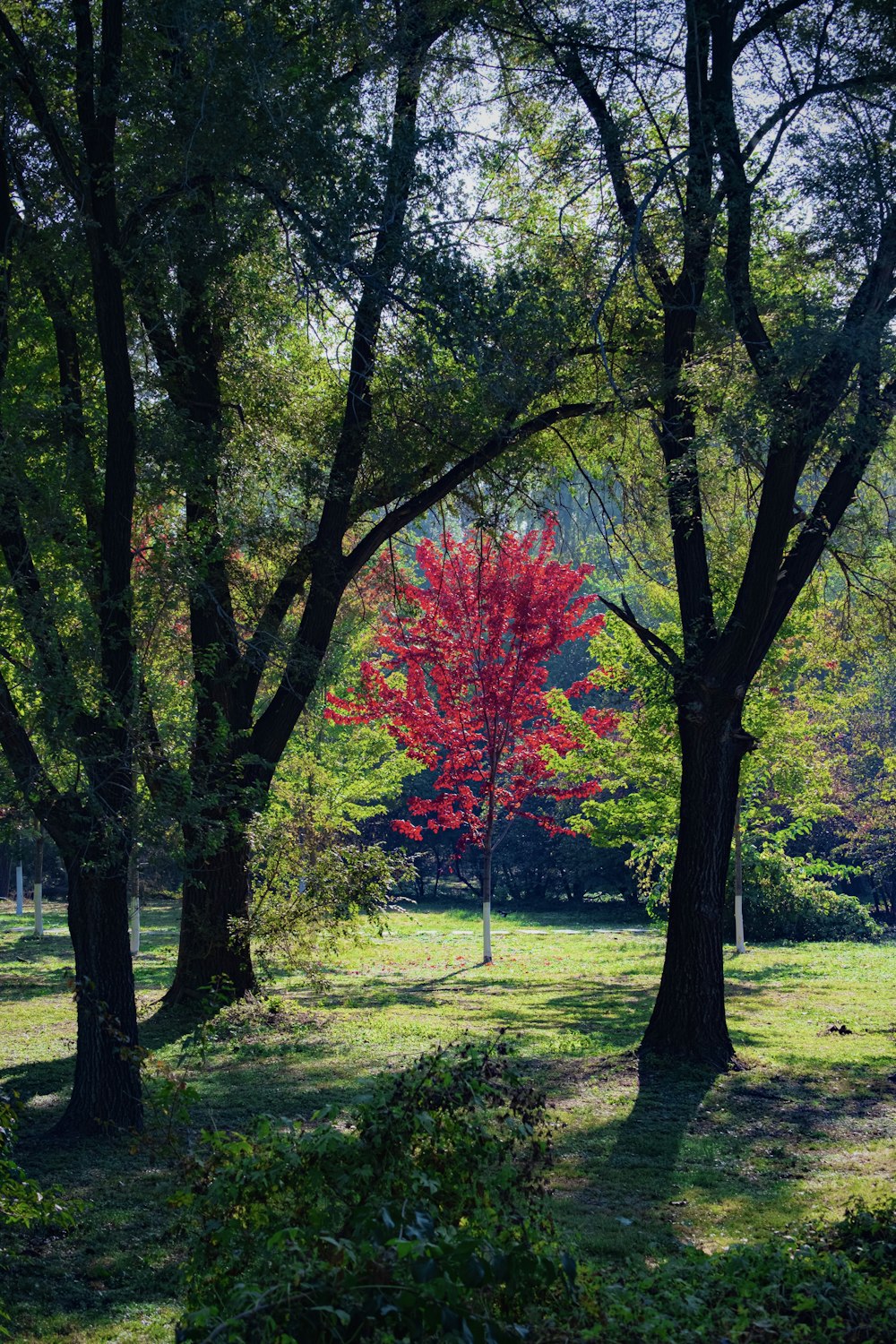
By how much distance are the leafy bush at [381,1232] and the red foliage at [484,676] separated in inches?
556

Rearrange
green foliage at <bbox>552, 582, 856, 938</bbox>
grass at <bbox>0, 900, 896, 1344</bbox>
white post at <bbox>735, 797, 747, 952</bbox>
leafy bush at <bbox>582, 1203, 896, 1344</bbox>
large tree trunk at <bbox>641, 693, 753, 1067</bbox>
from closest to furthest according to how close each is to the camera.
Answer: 1. leafy bush at <bbox>582, 1203, 896, 1344</bbox>
2. grass at <bbox>0, 900, 896, 1344</bbox>
3. large tree trunk at <bbox>641, 693, 753, 1067</bbox>
4. green foliage at <bbox>552, 582, 856, 938</bbox>
5. white post at <bbox>735, 797, 747, 952</bbox>

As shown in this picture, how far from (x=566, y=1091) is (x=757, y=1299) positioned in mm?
4907

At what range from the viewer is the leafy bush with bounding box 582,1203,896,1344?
2910 millimetres

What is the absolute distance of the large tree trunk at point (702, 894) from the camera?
9125 millimetres

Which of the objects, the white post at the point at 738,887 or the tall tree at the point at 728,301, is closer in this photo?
the tall tree at the point at 728,301

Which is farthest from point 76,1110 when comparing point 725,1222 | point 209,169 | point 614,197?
point 614,197

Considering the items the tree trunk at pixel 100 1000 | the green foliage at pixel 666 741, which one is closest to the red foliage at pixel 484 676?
the green foliage at pixel 666 741

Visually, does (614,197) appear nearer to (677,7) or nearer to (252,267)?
(677,7)

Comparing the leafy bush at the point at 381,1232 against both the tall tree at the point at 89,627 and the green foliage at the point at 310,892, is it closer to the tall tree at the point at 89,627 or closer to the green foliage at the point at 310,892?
the tall tree at the point at 89,627

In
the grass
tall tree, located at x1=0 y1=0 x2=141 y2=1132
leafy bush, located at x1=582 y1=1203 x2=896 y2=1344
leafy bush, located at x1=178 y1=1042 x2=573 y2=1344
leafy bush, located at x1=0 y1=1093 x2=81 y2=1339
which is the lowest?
A: the grass

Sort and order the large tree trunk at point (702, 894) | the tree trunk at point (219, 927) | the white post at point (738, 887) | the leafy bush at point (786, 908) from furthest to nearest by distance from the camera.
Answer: the leafy bush at point (786, 908)
the white post at point (738, 887)
the tree trunk at point (219, 927)
the large tree trunk at point (702, 894)

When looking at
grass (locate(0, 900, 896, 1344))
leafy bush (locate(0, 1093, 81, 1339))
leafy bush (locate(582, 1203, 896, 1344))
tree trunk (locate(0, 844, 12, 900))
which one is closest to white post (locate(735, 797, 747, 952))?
grass (locate(0, 900, 896, 1344))

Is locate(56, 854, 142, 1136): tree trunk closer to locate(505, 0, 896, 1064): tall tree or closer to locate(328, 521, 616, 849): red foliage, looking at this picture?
locate(505, 0, 896, 1064): tall tree

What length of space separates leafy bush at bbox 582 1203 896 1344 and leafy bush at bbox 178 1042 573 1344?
27 cm
